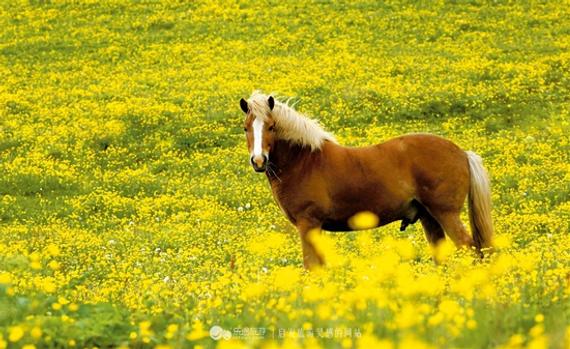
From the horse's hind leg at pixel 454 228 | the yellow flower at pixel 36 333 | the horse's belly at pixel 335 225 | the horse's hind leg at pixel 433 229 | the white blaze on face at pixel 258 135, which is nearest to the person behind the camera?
the yellow flower at pixel 36 333

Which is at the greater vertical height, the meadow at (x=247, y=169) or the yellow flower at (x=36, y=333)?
the yellow flower at (x=36, y=333)

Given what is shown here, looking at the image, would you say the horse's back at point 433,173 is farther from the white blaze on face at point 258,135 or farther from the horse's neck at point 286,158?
the white blaze on face at point 258,135

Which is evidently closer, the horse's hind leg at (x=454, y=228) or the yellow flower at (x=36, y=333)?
the yellow flower at (x=36, y=333)

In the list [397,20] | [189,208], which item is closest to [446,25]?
[397,20]

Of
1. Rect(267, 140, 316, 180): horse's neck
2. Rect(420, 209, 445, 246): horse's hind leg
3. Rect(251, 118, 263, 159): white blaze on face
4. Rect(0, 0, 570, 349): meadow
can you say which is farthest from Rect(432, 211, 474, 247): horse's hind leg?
Rect(251, 118, 263, 159): white blaze on face

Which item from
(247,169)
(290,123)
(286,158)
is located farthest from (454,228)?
(247,169)

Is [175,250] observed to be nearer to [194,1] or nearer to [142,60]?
[142,60]

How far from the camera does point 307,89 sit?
30.8 metres

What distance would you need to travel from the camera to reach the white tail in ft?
39.0

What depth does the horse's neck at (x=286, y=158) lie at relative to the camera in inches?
452

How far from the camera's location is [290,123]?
11375 millimetres

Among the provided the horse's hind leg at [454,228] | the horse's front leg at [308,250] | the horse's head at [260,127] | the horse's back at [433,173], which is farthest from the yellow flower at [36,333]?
the horse's hind leg at [454,228]

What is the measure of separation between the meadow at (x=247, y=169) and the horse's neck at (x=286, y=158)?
1.26 meters

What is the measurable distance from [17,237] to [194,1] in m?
30.4
